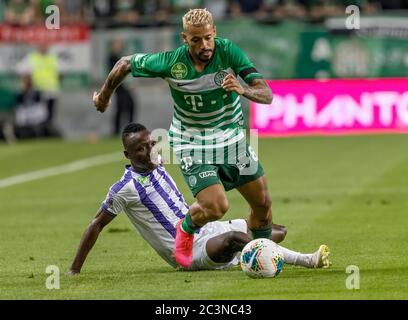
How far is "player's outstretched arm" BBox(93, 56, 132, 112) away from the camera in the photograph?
1145 cm

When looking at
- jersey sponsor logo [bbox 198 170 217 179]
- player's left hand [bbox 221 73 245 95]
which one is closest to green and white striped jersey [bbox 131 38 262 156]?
jersey sponsor logo [bbox 198 170 217 179]

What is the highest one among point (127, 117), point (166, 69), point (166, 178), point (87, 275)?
point (166, 69)

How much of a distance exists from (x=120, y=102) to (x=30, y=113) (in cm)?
220

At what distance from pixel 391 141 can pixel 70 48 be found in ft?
28.0

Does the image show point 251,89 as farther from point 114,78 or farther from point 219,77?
point 114,78

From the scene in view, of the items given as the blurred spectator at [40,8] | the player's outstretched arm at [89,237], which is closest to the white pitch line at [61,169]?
the blurred spectator at [40,8]

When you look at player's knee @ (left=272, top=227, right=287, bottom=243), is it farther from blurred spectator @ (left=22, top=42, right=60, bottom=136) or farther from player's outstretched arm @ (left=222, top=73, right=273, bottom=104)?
blurred spectator @ (left=22, top=42, right=60, bottom=136)

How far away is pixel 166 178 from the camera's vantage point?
454 inches

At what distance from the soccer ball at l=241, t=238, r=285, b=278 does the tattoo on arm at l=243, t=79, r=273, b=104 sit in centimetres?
121

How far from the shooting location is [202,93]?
11.1 m

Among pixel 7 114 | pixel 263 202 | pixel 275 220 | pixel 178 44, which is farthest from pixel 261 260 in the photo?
pixel 7 114

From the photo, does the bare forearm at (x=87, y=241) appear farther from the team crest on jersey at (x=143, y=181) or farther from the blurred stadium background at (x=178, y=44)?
the blurred stadium background at (x=178, y=44)
